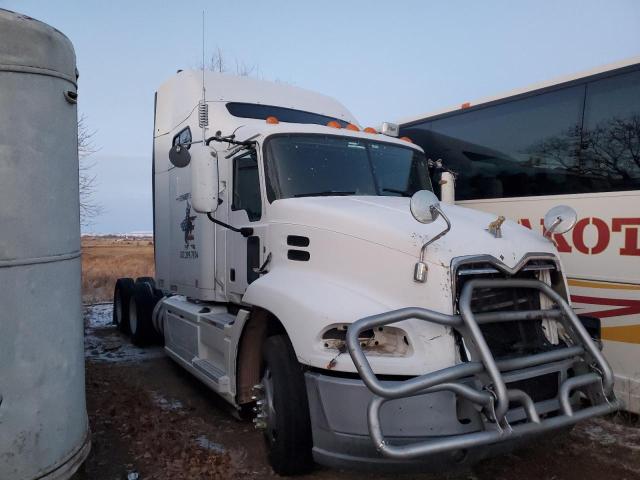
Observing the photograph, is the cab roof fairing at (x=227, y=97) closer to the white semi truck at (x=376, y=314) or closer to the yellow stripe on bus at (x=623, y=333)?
the white semi truck at (x=376, y=314)

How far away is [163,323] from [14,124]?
191 inches

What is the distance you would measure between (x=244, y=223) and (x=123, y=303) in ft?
17.1

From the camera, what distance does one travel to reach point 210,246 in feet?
18.8

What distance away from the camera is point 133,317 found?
8.69 metres

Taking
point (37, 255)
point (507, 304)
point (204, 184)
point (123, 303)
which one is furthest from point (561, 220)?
point (123, 303)

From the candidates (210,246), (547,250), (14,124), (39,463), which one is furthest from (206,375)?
(547,250)

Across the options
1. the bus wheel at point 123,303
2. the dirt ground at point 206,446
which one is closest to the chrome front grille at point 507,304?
the dirt ground at point 206,446

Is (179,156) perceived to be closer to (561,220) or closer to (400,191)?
(400,191)

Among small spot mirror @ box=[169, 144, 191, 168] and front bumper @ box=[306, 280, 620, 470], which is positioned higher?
small spot mirror @ box=[169, 144, 191, 168]

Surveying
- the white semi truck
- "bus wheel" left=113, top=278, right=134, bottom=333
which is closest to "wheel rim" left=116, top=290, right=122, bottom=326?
"bus wheel" left=113, top=278, right=134, bottom=333

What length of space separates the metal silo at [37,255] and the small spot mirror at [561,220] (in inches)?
131

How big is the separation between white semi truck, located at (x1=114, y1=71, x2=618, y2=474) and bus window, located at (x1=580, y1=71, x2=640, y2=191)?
164 centimetres

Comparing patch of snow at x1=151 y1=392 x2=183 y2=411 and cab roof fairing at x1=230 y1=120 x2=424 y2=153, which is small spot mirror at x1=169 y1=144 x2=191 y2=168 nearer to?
cab roof fairing at x1=230 y1=120 x2=424 y2=153

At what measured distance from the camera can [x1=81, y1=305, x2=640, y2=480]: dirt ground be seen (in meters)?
3.96
